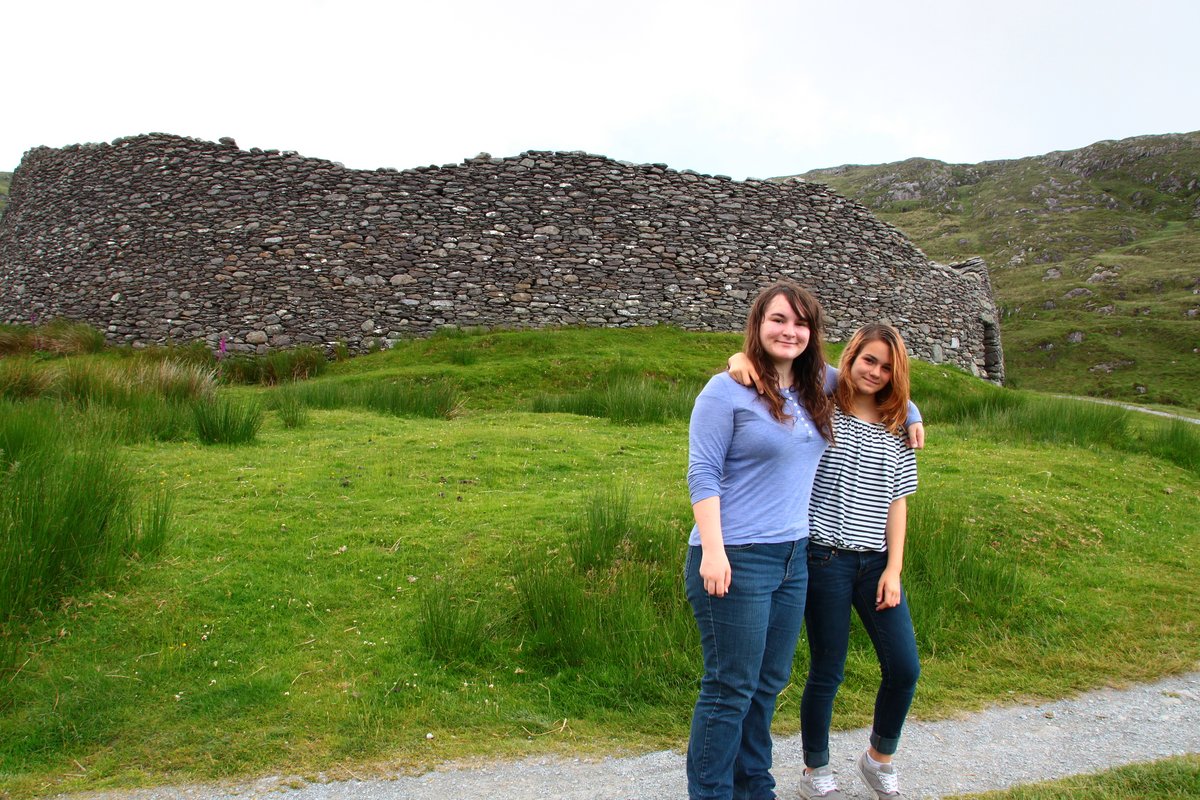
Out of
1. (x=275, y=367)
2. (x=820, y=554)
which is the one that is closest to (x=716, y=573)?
(x=820, y=554)

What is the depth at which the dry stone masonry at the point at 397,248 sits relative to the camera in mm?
16547

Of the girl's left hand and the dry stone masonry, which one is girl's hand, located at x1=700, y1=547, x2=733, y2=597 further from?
the dry stone masonry

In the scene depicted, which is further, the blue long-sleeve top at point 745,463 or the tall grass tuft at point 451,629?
the tall grass tuft at point 451,629

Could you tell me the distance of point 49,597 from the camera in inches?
162

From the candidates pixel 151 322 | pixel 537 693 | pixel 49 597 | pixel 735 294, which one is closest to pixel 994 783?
pixel 537 693

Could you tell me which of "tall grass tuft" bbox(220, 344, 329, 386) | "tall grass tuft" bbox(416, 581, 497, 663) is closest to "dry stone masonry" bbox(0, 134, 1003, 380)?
"tall grass tuft" bbox(220, 344, 329, 386)

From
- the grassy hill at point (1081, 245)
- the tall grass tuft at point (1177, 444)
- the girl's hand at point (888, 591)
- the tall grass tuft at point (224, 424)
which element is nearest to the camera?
the girl's hand at point (888, 591)

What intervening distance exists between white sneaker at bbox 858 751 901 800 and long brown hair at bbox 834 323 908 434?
1.31 meters

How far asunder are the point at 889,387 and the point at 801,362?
1.40ft

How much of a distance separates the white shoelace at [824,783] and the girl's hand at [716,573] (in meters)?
1.07

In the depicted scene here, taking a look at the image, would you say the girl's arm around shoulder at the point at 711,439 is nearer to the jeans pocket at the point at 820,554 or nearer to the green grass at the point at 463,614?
the jeans pocket at the point at 820,554

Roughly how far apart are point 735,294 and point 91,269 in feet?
47.5

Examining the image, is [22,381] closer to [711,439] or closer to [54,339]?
[54,339]

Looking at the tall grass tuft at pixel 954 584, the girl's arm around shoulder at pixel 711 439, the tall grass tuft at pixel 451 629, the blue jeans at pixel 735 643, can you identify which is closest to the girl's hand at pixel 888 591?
the blue jeans at pixel 735 643
